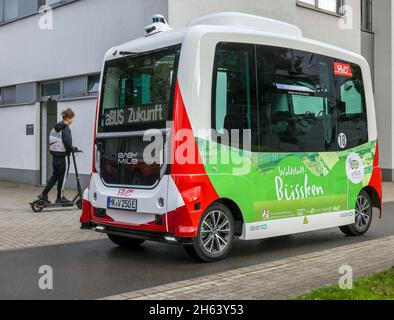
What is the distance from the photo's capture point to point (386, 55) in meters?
24.3

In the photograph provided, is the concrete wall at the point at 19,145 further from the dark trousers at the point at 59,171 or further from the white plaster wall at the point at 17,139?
the dark trousers at the point at 59,171

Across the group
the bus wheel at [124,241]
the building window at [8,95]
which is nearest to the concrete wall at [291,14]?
the bus wheel at [124,241]

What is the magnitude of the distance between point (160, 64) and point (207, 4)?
325 inches

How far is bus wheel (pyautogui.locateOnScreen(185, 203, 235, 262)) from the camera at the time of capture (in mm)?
7270

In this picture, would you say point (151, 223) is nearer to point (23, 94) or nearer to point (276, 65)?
point (276, 65)

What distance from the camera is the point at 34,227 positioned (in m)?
10.5

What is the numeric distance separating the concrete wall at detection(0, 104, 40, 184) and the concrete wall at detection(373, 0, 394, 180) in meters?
13.8

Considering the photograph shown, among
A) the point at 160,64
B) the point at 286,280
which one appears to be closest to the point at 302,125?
the point at 160,64

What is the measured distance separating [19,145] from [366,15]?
15.2m

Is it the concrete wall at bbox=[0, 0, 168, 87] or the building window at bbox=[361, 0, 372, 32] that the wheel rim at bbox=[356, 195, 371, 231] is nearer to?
the concrete wall at bbox=[0, 0, 168, 87]

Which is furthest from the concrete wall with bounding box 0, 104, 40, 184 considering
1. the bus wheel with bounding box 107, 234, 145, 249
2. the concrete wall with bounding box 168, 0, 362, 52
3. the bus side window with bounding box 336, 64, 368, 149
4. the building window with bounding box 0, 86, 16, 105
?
the bus side window with bounding box 336, 64, 368, 149

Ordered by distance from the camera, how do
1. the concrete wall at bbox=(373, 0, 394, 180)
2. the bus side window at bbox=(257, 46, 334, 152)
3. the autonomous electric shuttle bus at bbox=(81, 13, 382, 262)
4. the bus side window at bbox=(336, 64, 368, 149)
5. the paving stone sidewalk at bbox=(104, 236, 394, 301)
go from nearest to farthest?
1. the paving stone sidewalk at bbox=(104, 236, 394, 301)
2. the autonomous electric shuttle bus at bbox=(81, 13, 382, 262)
3. the bus side window at bbox=(257, 46, 334, 152)
4. the bus side window at bbox=(336, 64, 368, 149)
5. the concrete wall at bbox=(373, 0, 394, 180)

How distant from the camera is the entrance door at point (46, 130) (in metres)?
18.7

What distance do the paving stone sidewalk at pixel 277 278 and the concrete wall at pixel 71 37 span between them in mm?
8960
